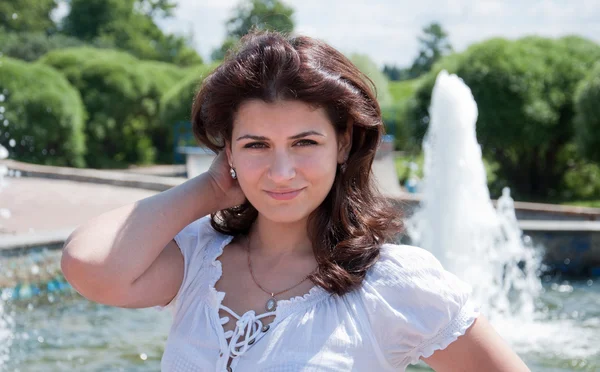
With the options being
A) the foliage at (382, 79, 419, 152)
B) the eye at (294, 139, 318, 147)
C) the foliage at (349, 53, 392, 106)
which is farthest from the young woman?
the foliage at (349, 53, 392, 106)

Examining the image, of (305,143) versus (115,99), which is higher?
(305,143)

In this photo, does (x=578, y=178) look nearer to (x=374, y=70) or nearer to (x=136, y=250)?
(x=374, y=70)

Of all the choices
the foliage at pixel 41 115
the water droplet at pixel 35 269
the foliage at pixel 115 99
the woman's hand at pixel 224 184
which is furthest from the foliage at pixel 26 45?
the woman's hand at pixel 224 184

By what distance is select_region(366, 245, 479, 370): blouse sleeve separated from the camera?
139cm

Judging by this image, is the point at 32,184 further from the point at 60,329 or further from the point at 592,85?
the point at 592,85

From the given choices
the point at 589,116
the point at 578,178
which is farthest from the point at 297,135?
the point at 578,178

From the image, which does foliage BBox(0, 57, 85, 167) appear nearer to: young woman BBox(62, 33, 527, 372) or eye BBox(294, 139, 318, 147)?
young woman BBox(62, 33, 527, 372)

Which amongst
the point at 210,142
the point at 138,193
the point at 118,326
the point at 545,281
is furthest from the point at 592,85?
the point at 210,142

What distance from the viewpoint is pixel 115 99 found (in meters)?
19.2

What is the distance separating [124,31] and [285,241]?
42.1 m

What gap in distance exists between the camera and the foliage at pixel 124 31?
134 ft

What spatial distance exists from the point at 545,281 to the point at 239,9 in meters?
44.2

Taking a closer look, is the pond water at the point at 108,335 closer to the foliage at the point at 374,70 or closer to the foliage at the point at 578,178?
the foliage at the point at 578,178

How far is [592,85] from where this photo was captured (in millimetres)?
11125
